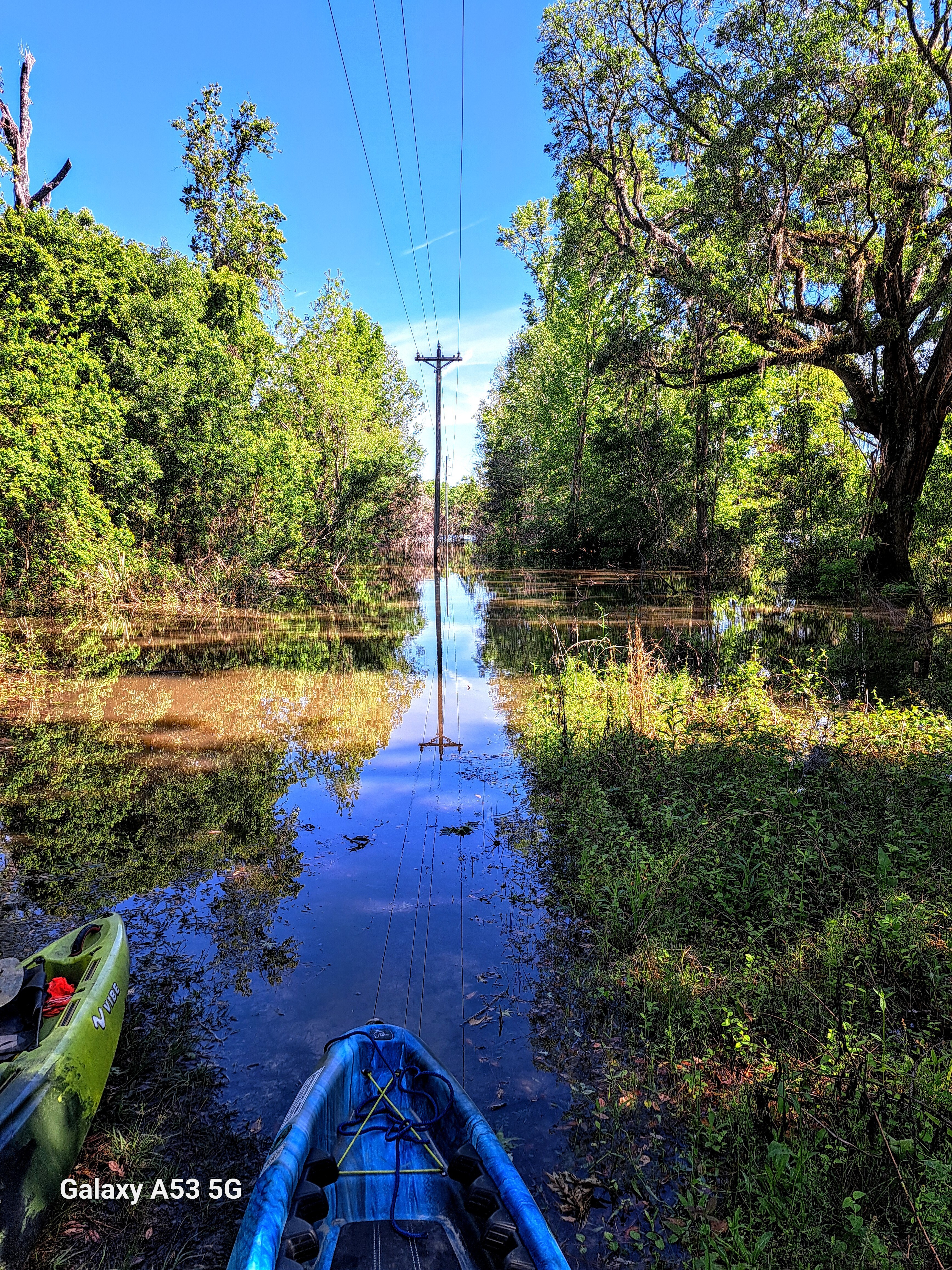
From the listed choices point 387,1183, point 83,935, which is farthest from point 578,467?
point 387,1183

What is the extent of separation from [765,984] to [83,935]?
4.26 m

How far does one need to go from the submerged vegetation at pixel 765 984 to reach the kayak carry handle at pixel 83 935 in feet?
9.64

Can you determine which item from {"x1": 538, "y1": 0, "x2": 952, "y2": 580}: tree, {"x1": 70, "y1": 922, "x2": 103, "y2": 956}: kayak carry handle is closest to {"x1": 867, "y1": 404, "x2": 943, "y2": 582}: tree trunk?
{"x1": 538, "y1": 0, "x2": 952, "y2": 580}: tree

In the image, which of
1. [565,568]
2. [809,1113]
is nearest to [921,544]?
[809,1113]

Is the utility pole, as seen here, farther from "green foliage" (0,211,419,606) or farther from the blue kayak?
the blue kayak

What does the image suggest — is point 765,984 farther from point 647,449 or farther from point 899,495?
point 647,449

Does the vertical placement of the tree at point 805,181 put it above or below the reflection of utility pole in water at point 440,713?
above

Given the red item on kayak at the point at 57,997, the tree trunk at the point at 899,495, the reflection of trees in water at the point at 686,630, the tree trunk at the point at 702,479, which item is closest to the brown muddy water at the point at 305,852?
the reflection of trees in water at the point at 686,630

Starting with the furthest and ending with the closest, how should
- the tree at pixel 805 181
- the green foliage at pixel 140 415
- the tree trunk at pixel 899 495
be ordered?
the green foliage at pixel 140 415 < the tree trunk at pixel 899 495 < the tree at pixel 805 181

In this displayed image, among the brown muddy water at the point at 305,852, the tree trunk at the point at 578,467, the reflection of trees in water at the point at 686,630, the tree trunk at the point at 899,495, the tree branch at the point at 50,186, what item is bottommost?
the brown muddy water at the point at 305,852

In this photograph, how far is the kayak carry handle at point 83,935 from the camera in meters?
4.15

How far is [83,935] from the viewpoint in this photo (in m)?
4.28

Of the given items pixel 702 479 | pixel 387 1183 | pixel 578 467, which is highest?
pixel 578 467

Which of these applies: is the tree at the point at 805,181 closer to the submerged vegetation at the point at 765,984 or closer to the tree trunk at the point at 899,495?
the tree trunk at the point at 899,495
